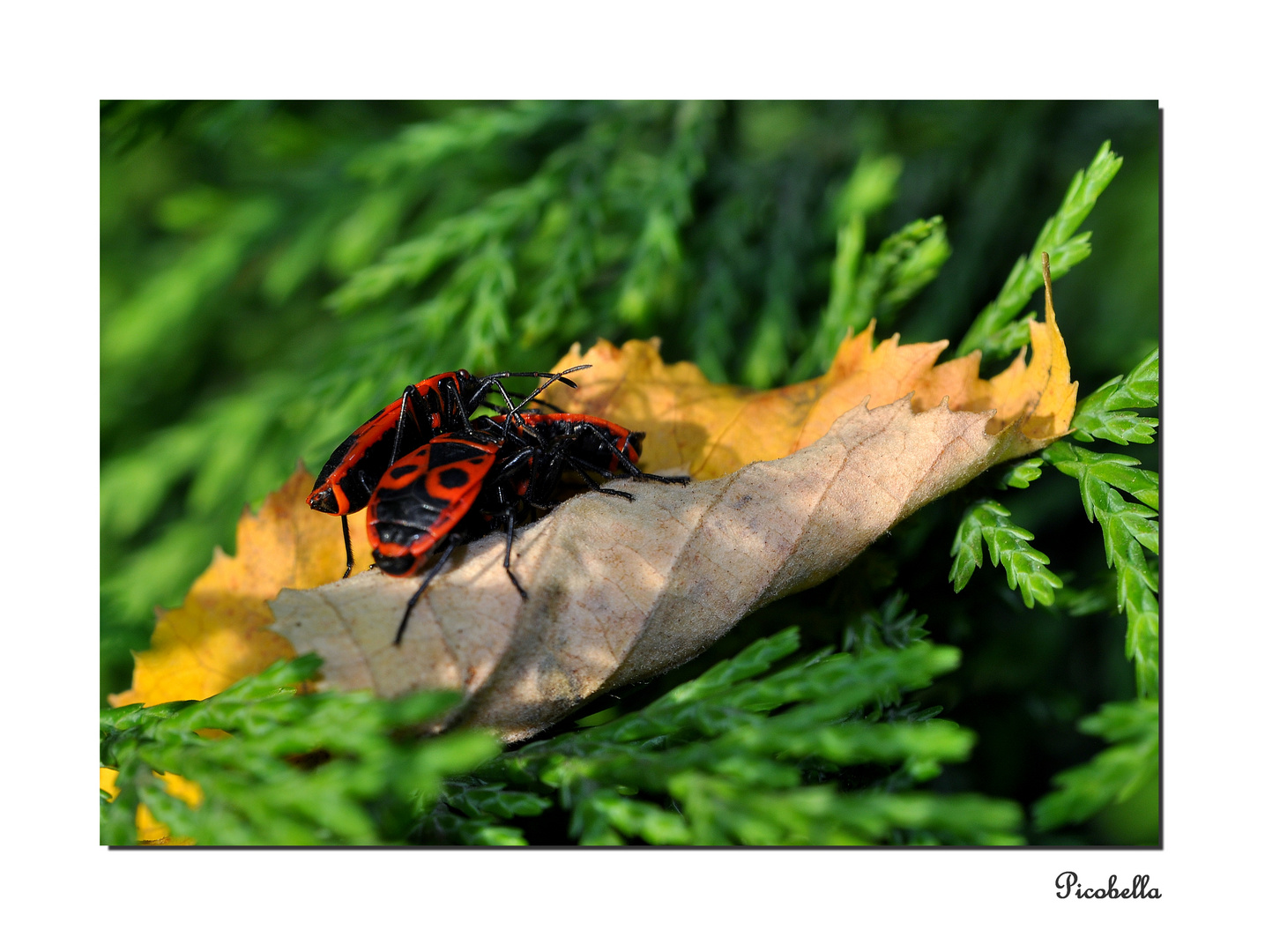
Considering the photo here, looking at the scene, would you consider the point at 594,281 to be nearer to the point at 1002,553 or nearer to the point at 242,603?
the point at 242,603

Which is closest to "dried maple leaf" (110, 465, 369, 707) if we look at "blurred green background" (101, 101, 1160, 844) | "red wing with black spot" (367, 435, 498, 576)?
"red wing with black spot" (367, 435, 498, 576)

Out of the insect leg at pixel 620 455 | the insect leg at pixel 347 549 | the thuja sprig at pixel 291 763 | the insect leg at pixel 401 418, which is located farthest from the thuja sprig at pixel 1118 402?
the insect leg at pixel 347 549

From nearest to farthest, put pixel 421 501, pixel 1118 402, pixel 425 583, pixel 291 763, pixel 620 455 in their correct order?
pixel 291 763 < pixel 425 583 < pixel 421 501 < pixel 1118 402 < pixel 620 455

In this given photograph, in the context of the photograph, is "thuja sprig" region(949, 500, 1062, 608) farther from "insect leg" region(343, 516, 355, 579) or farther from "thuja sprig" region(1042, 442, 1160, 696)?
"insect leg" region(343, 516, 355, 579)

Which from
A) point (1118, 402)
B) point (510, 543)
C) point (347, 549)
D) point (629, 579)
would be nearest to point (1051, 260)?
point (1118, 402)

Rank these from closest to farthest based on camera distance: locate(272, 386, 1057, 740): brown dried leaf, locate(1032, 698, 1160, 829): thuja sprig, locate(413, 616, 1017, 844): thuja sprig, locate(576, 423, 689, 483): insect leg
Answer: locate(413, 616, 1017, 844): thuja sprig
locate(1032, 698, 1160, 829): thuja sprig
locate(272, 386, 1057, 740): brown dried leaf
locate(576, 423, 689, 483): insect leg
